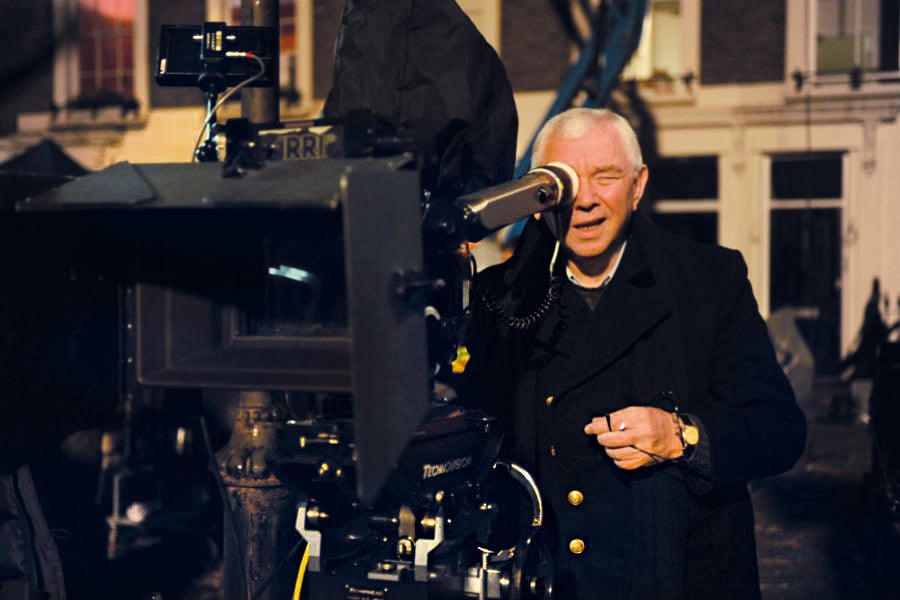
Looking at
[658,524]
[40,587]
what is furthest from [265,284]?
[40,587]

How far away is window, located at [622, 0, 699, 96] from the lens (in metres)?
15.1

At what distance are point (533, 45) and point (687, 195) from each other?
318cm

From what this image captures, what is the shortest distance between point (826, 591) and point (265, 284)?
505 centimetres

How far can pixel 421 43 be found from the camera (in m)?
2.60

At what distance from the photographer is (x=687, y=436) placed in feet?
8.04

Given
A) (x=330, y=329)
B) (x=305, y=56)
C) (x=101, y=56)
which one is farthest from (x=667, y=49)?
(x=330, y=329)

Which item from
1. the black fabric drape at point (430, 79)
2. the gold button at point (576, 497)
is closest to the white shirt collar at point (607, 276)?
the black fabric drape at point (430, 79)

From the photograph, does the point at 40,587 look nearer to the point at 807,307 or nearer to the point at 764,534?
the point at 764,534

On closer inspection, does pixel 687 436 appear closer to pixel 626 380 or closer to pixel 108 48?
pixel 626 380

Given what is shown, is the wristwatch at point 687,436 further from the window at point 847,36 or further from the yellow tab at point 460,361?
the window at point 847,36

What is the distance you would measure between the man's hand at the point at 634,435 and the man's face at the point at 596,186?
1.54ft

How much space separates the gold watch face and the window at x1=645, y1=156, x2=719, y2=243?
1315cm

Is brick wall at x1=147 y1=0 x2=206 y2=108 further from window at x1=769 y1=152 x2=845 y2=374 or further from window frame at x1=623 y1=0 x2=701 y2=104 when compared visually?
window at x1=769 y1=152 x2=845 y2=374

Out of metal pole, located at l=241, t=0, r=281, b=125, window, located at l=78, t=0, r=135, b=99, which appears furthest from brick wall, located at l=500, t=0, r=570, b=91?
metal pole, located at l=241, t=0, r=281, b=125
